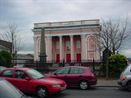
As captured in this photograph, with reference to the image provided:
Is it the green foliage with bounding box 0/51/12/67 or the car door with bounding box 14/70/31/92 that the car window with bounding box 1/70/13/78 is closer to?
the car door with bounding box 14/70/31/92

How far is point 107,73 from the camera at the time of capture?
24.7 m

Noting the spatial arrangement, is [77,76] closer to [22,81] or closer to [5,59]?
[22,81]

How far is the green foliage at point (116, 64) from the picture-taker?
84.4 feet

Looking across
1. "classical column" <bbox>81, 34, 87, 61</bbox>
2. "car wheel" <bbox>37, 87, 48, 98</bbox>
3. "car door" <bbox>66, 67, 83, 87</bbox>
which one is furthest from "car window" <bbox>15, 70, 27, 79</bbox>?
"classical column" <bbox>81, 34, 87, 61</bbox>

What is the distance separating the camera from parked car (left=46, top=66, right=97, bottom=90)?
17594mm

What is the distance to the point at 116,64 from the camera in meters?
25.9

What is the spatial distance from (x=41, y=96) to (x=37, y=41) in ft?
193

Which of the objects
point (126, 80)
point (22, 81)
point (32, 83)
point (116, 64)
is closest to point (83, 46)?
point (116, 64)

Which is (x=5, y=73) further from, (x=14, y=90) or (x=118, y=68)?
(x=118, y=68)

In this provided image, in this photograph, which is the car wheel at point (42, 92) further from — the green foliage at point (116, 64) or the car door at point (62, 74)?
→ the green foliage at point (116, 64)

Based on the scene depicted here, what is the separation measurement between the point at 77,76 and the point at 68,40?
188ft

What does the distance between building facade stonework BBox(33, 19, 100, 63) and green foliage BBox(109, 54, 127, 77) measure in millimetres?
40127

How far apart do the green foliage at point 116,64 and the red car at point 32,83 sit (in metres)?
12.3

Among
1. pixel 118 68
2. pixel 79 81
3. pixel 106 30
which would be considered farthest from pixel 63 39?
pixel 79 81
